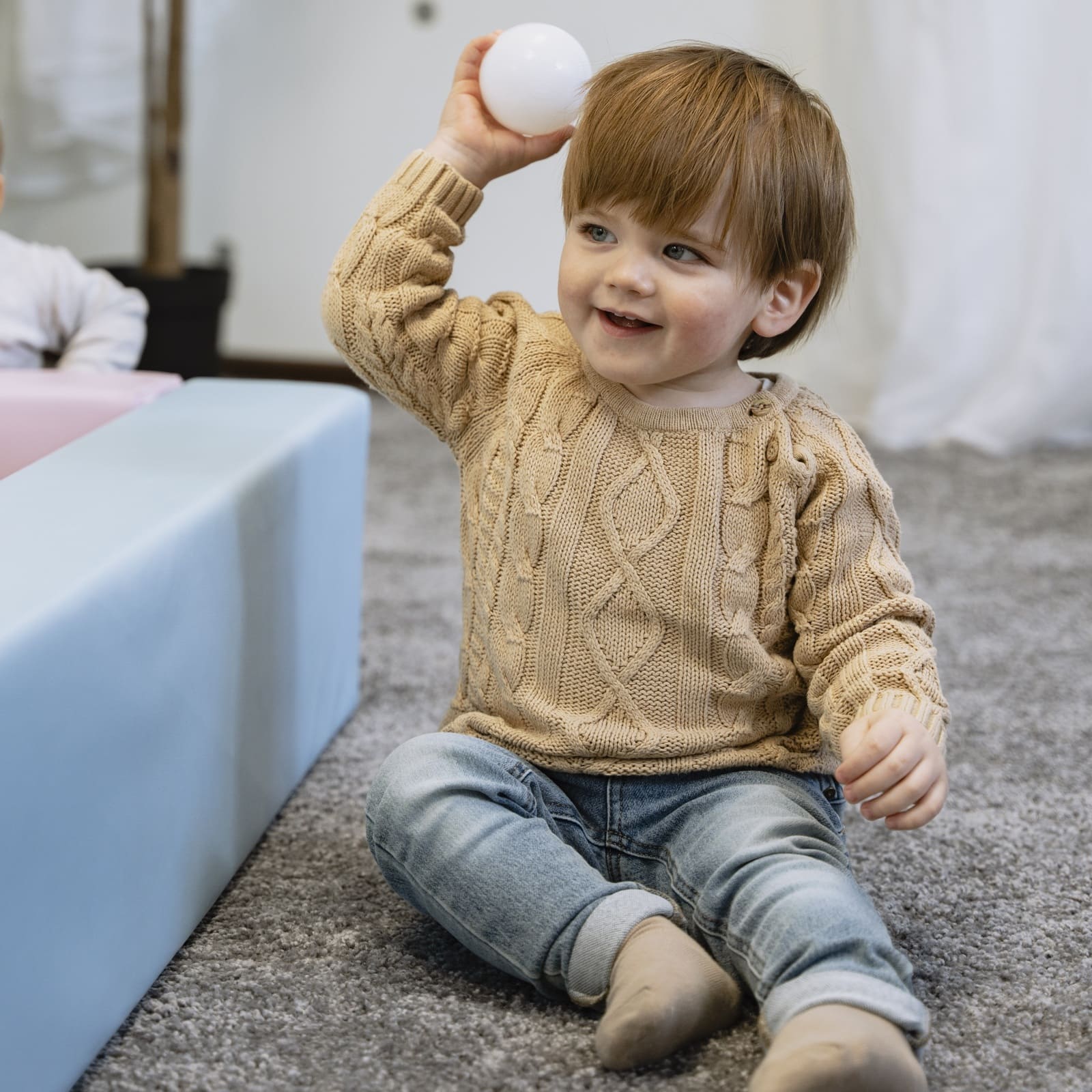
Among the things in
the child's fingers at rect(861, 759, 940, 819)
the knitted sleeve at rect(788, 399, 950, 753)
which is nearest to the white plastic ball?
the knitted sleeve at rect(788, 399, 950, 753)

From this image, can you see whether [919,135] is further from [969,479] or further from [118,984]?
[118,984]

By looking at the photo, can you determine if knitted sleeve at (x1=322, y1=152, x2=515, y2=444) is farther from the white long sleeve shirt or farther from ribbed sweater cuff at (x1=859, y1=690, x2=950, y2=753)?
the white long sleeve shirt

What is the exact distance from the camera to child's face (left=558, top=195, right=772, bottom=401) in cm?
79

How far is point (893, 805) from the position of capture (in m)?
0.73

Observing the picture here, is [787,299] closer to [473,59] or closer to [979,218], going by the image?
[473,59]

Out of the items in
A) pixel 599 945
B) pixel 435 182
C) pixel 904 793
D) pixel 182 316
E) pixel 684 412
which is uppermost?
pixel 435 182

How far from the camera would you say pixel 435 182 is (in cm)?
87

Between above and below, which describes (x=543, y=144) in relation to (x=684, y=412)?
above

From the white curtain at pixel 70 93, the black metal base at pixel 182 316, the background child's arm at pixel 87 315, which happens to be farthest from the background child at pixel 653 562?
the white curtain at pixel 70 93

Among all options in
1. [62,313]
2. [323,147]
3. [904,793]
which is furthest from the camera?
[323,147]

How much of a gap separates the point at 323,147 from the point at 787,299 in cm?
184

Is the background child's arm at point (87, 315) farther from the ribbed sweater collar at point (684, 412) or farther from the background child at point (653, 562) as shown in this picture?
the ribbed sweater collar at point (684, 412)

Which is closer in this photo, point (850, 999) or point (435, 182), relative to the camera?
point (850, 999)

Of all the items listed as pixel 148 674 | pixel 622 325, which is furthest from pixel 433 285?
pixel 148 674
